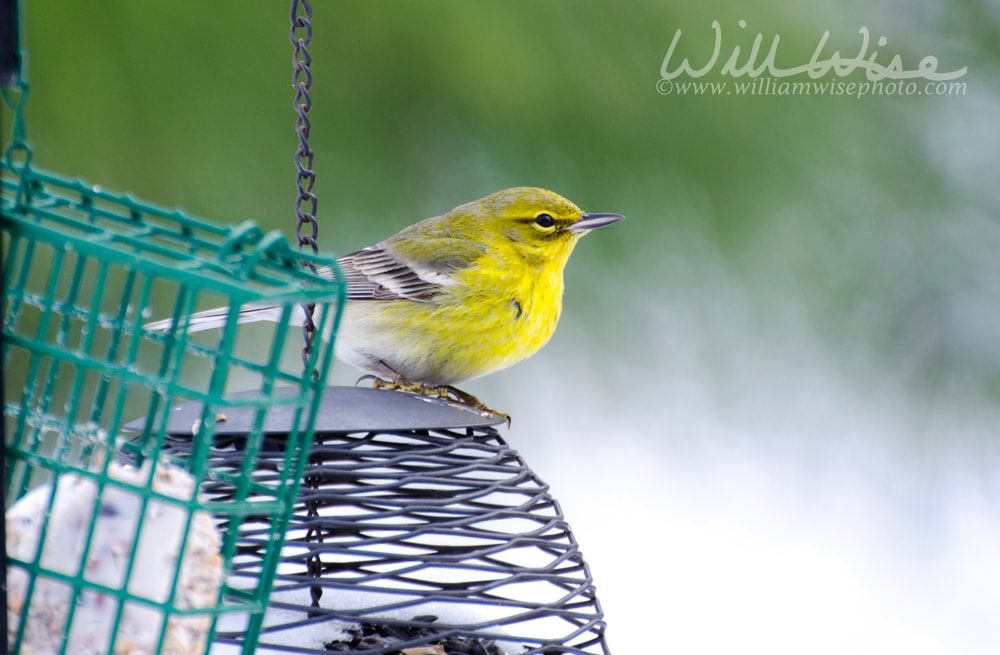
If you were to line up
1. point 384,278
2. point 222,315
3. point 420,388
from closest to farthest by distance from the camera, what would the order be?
point 420,388
point 222,315
point 384,278

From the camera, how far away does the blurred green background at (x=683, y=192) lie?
7.54ft

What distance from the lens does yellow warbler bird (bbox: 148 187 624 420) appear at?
275 centimetres

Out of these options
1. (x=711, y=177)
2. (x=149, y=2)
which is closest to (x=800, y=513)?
(x=711, y=177)

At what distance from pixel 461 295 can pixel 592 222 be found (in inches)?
15.6

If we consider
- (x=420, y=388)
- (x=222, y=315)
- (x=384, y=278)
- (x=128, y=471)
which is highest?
(x=384, y=278)

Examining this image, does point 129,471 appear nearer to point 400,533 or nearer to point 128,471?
point 128,471

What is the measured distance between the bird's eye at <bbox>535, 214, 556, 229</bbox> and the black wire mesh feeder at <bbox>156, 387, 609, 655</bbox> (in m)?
1.01

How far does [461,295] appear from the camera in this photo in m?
2.81

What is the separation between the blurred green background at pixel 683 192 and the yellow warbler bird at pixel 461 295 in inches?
4.3

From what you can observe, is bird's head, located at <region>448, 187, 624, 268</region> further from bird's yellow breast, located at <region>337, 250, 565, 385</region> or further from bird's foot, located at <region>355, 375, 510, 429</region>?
bird's foot, located at <region>355, 375, 510, 429</region>

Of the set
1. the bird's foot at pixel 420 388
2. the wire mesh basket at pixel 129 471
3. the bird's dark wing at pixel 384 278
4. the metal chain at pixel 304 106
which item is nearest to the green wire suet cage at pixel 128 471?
the wire mesh basket at pixel 129 471

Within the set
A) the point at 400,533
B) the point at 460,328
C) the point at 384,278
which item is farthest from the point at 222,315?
the point at 400,533
